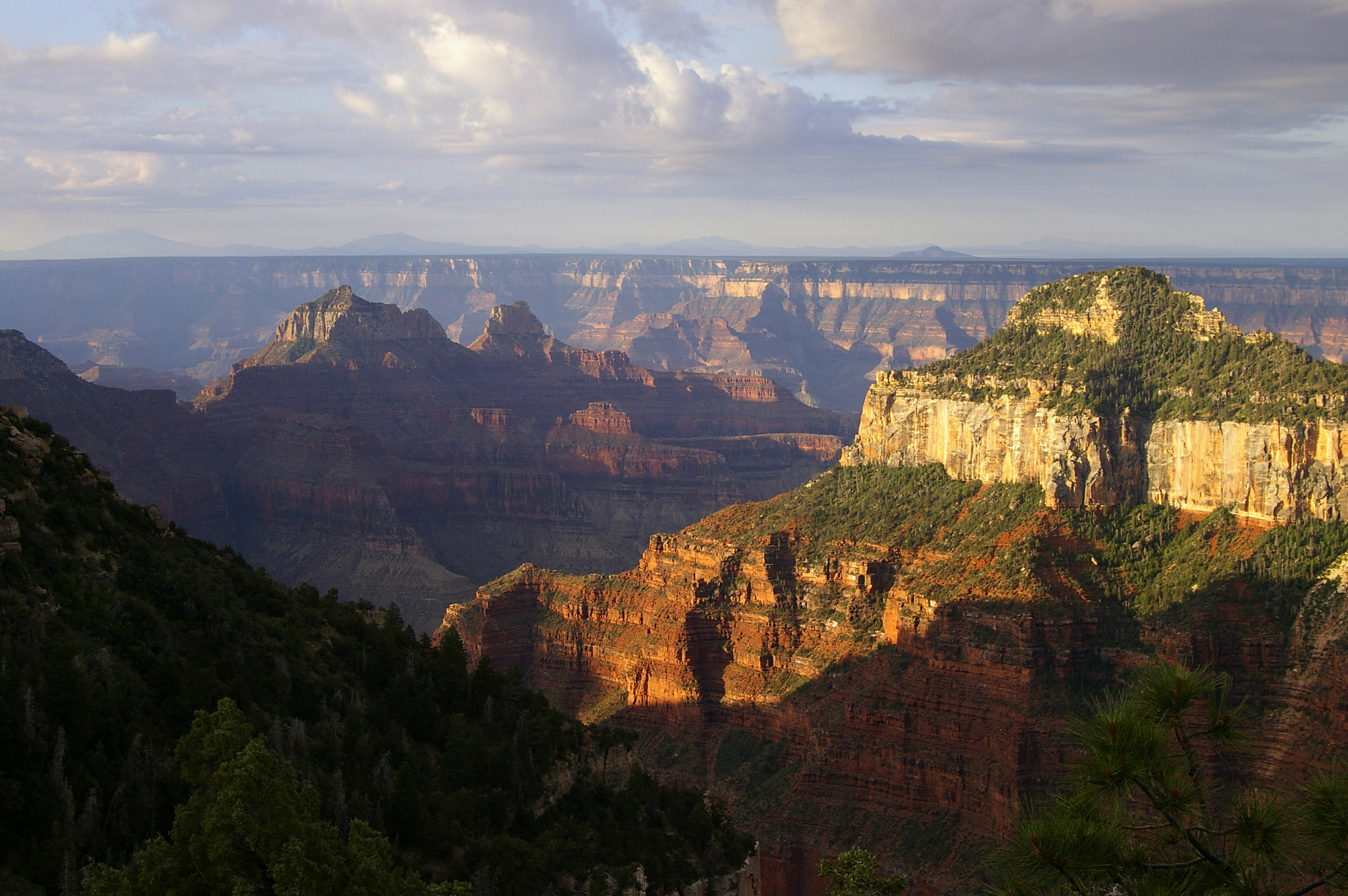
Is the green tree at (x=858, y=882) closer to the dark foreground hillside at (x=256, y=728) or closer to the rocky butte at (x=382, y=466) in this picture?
the dark foreground hillside at (x=256, y=728)

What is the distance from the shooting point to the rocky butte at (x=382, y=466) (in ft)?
454

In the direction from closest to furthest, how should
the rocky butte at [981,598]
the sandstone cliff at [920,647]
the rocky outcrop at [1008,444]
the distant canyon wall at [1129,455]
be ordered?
the sandstone cliff at [920,647]
the rocky butte at [981,598]
the distant canyon wall at [1129,455]
the rocky outcrop at [1008,444]

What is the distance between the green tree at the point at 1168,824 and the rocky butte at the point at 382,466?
101 meters

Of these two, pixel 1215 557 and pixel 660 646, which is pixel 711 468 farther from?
pixel 1215 557

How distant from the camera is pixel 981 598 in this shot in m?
60.1

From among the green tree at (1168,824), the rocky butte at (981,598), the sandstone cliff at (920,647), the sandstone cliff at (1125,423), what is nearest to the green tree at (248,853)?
the green tree at (1168,824)

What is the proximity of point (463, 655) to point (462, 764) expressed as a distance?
309 inches

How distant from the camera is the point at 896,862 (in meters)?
55.2

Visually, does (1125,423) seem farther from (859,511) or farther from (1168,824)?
(1168,824)

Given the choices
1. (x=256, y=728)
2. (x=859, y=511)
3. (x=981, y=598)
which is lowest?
(x=981, y=598)

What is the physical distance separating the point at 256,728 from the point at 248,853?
26.0 ft

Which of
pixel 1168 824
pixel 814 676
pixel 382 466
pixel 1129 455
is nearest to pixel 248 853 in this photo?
pixel 1168 824

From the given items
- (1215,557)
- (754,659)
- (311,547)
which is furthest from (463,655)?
(311,547)

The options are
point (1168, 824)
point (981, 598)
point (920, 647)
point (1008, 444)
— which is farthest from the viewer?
point (1008, 444)
